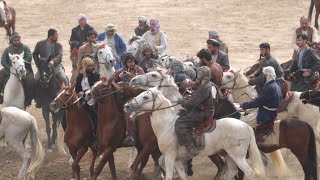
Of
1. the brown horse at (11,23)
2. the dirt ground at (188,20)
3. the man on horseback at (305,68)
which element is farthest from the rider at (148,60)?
the brown horse at (11,23)

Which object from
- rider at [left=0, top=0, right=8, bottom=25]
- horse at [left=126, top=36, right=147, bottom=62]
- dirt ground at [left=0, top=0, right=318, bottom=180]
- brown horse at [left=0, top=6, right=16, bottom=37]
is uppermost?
horse at [left=126, top=36, right=147, bottom=62]

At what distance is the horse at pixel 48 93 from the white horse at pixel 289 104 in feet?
14.8

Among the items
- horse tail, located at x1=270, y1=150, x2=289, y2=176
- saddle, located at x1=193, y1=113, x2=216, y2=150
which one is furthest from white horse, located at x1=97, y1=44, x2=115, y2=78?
horse tail, located at x1=270, y1=150, x2=289, y2=176

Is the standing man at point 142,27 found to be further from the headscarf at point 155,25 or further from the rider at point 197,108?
the rider at point 197,108

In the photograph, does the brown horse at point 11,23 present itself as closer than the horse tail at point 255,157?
No

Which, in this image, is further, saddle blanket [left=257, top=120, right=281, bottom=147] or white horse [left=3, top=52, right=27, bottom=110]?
white horse [left=3, top=52, right=27, bottom=110]

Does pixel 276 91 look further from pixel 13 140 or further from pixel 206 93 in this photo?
pixel 13 140

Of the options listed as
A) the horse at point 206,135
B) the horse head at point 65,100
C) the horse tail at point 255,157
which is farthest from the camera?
the horse head at point 65,100

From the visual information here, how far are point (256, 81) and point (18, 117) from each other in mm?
4770

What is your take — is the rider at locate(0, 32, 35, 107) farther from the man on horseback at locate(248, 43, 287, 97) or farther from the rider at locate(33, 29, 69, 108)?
the man on horseback at locate(248, 43, 287, 97)

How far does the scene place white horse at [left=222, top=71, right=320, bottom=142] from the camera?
1537 centimetres

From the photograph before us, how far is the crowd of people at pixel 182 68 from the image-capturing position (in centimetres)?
1322

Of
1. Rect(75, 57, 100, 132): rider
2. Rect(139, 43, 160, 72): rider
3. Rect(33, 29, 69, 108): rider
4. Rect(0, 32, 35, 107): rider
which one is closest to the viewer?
Rect(75, 57, 100, 132): rider

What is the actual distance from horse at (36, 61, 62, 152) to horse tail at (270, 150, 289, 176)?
5.72 metres
